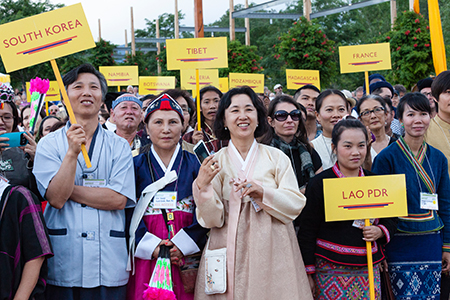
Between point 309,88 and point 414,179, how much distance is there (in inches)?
89.6

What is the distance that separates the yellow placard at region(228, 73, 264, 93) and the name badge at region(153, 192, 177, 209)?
5.50 meters

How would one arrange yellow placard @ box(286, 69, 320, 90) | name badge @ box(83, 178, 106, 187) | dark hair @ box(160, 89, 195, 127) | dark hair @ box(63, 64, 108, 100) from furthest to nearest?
yellow placard @ box(286, 69, 320, 90) → dark hair @ box(160, 89, 195, 127) → dark hair @ box(63, 64, 108, 100) → name badge @ box(83, 178, 106, 187)

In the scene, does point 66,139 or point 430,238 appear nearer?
point 66,139

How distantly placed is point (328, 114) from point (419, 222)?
1.27 metres

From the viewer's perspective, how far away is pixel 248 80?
8469mm

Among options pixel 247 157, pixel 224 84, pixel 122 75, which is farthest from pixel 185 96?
pixel 224 84

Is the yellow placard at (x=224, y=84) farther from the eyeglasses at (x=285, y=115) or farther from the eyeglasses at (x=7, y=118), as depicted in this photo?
the eyeglasses at (x=7, y=118)

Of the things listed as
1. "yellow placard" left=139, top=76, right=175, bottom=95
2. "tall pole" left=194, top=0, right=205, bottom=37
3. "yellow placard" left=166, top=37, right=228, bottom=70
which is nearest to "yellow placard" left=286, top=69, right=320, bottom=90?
"tall pole" left=194, top=0, right=205, bottom=37

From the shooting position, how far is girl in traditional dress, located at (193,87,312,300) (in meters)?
2.71

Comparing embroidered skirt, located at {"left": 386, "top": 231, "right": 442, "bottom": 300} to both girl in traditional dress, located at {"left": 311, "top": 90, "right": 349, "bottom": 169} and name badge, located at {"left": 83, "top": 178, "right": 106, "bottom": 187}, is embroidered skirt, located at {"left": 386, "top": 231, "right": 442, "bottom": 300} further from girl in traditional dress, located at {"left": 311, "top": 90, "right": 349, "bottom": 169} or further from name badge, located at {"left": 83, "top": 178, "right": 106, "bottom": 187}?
name badge, located at {"left": 83, "top": 178, "right": 106, "bottom": 187}

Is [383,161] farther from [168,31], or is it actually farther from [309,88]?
[168,31]

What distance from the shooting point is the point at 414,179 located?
11.1 ft

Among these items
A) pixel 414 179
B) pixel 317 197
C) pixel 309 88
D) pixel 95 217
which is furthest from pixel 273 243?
pixel 309 88

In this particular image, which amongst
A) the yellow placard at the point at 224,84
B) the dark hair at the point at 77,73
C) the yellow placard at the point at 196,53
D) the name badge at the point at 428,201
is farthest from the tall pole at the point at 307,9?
the dark hair at the point at 77,73
